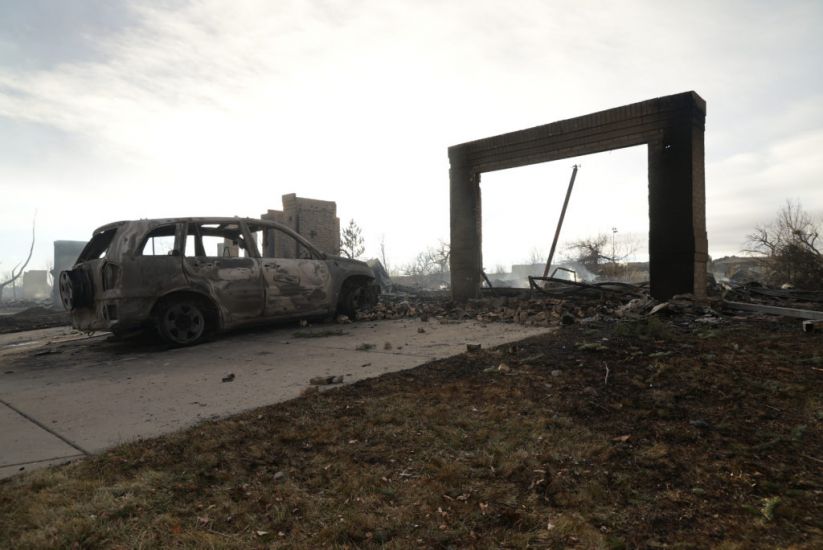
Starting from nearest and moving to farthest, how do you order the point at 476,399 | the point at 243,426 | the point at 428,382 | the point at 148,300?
the point at 243,426 → the point at 476,399 → the point at 428,382 → the point at 148,300

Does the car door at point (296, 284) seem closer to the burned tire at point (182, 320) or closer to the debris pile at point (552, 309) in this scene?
the burned tire at point (182, 320)

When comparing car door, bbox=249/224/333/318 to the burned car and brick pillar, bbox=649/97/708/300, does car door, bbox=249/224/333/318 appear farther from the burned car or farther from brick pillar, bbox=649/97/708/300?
brick pillar, bbox=649/97/708/300

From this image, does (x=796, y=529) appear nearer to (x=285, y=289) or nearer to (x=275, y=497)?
(x=275, y=497)

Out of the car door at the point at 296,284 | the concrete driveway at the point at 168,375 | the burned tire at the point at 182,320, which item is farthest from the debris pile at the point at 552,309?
the burned tire at the point at 182,320

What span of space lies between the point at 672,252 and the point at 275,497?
7406 millimetres

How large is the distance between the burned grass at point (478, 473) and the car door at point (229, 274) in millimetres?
3276

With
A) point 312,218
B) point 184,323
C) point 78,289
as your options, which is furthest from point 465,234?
point 312,218

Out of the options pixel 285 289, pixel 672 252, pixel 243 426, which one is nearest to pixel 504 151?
pixel 672 252

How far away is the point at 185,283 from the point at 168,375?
5.78 ft

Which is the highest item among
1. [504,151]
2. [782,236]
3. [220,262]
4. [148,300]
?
[504,151]

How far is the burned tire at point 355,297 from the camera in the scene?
791 centimetres

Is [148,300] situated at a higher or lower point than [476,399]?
higher

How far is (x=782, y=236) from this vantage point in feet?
46.7

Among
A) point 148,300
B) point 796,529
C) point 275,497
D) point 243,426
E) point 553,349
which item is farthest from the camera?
point 148,300
